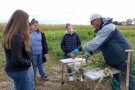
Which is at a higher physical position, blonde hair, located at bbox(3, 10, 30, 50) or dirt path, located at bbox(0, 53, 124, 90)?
blonde hair, located at bbox(3, 10, 30, 50)

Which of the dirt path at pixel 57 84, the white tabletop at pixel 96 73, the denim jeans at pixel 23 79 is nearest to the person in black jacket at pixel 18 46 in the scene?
the denim jeans at pixel 23 79

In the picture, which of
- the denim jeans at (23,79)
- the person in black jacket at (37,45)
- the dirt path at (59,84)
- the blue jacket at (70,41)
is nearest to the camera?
the denim jeans at (23,79)

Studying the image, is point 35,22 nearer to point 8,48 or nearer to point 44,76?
point 44,76

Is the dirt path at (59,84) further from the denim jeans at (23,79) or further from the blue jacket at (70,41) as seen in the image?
the denim jeans at (23,79)

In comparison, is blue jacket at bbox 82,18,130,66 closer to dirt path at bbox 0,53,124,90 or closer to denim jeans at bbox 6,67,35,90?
denim jeans at bbox 6,67,35,90

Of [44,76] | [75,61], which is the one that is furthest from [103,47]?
[44,76]

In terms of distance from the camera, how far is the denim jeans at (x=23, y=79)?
408 centimetres

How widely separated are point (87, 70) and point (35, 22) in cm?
197

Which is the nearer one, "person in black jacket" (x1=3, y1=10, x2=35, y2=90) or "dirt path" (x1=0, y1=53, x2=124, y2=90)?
"person in black jacket" (x1=3, y1=10, x2=35, y2=90)

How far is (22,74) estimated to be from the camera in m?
4.09

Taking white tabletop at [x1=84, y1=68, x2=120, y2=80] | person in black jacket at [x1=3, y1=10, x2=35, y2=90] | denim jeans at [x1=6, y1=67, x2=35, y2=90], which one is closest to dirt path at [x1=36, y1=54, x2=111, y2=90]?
white tabletop at [x1=84, y1=68, x2=120, y2=80]

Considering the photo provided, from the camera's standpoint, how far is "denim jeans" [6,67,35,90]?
4.08 meters

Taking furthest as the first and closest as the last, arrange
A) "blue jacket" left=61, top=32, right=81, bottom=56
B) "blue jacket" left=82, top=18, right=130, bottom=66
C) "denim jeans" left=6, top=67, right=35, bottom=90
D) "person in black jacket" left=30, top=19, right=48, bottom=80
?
"blue jacket" left=61, top=32, right=81, bottom=56, "person in black jacket" left=30, top=19, right=48, bottom=80, "blue jacket" left=82, top=18, right=130, bottom=66, "denim jeans" left=6, top=67, right=35, bottom=90

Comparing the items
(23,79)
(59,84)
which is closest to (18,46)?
(23,79)
